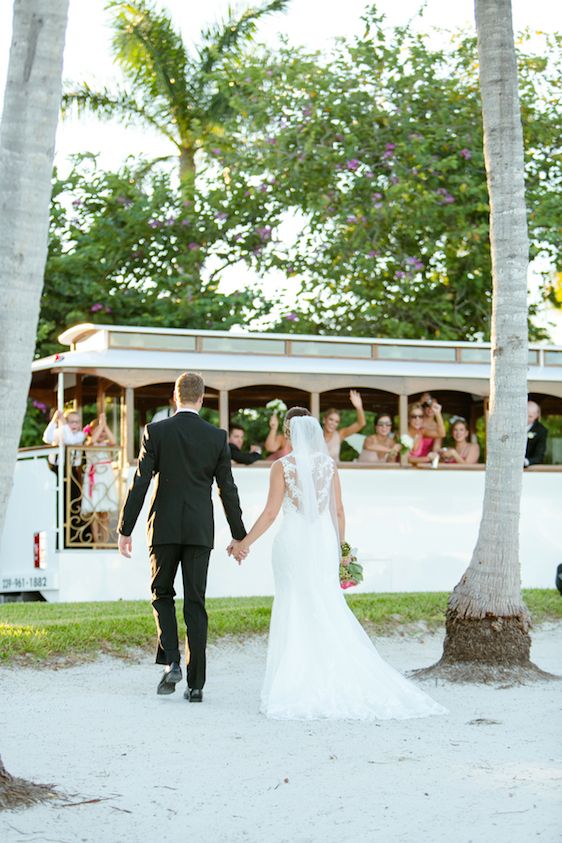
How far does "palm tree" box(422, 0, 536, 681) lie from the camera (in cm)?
1020

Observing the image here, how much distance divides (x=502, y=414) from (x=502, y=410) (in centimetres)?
3

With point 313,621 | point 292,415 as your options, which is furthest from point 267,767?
point 292,415

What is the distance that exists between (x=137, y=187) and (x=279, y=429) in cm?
876

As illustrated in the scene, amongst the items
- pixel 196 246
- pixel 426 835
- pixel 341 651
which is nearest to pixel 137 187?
pixel 196 246

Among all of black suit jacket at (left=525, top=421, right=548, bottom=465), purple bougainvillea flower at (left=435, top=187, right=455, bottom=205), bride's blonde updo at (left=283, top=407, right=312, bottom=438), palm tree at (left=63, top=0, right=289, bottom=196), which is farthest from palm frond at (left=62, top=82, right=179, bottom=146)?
bride's blonde updo at (left=283, top=407, right=312, bottom=438)

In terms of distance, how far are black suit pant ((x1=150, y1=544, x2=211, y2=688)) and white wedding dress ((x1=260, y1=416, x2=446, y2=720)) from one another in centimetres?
48

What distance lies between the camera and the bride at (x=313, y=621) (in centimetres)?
864

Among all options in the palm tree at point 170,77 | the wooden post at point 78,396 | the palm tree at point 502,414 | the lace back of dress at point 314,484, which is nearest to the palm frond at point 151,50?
the palm tree at point 170,77

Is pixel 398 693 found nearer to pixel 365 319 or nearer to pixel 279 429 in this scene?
pixel 279 429

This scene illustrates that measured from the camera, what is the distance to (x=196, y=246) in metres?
24.7

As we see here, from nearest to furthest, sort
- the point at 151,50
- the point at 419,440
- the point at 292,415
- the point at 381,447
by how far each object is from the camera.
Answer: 1. the point at 292,415
2. the point at 381,447
3. the point at 419,440
4. the point at 151,50

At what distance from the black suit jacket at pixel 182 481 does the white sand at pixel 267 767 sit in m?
1.15

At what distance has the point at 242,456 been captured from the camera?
1620 cm

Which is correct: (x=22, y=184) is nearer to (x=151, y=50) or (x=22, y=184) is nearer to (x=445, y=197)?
(x=445, y=197)
